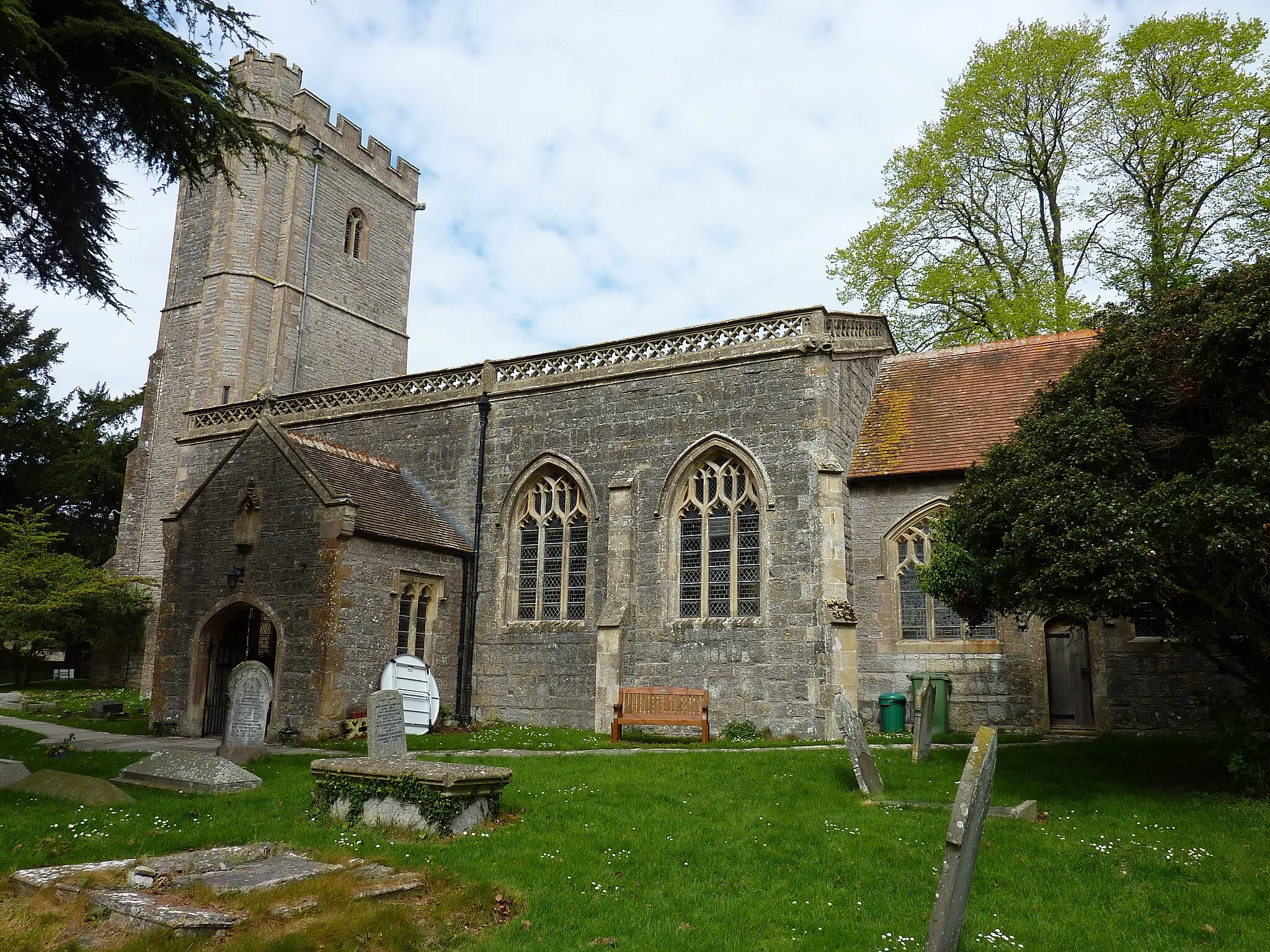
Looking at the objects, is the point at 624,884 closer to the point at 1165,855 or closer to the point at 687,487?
the point at 1165,855

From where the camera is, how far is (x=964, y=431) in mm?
17266

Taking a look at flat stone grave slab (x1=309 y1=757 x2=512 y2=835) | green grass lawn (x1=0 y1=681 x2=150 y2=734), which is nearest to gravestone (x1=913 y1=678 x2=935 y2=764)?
flat stone grave slab (x1=309 y1=757 x2=512 y2=835)

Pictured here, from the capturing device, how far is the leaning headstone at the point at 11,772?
9516 mm

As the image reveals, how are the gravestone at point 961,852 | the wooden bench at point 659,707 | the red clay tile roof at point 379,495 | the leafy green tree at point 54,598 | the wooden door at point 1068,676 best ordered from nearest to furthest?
the gravestone at point 961,852, the wooden bench at point 659,707, the wooden door at point 1068,676, the red clay tile roof at point 379,495, the leafy green tree at point 54,598

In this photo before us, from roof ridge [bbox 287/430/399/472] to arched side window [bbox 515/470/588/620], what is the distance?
327 cm

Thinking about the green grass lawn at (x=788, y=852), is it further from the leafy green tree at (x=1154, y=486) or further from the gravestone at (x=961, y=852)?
the leafy green tree at (x=1154, y=486)

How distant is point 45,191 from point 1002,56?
73.6 feet

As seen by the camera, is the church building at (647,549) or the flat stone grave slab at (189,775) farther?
the church building at (647,549)

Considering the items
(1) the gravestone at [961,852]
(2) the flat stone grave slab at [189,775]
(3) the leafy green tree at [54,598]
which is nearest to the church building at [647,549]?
(2) the flat stone grave slab at [189,775]

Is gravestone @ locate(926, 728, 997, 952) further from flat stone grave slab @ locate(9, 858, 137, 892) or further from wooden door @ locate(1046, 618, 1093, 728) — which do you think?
wooden door @ locate(1046, 618, 1093, 728)

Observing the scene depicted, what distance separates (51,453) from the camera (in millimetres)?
39562

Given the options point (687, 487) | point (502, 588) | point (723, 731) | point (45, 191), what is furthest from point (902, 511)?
point (45, 191)

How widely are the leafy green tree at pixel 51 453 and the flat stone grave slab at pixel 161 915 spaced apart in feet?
121

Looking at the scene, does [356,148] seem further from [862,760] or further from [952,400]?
[862,760]
